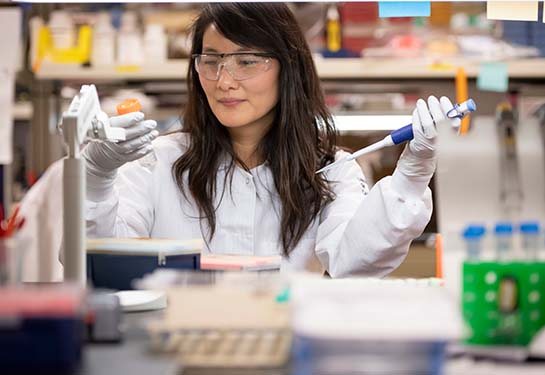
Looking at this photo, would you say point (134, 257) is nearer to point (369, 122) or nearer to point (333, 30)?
point (369, 122)

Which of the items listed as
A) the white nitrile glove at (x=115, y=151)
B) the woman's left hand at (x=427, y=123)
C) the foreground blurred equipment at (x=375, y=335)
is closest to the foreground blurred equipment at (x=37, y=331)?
the foreground blurred equipment at (x=375, y=335)

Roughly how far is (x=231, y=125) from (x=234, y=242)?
33cm

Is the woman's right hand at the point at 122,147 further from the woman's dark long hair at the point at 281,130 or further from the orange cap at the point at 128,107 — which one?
the woman's dark long hair at the point at 281,130

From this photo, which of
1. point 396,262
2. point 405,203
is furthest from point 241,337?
point 396,262

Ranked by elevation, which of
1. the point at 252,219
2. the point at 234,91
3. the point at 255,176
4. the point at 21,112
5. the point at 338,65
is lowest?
the point at 252,219

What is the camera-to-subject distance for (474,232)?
106cm

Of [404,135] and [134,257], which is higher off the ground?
[404,135]

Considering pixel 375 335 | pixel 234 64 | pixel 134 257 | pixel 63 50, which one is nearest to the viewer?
pixel 375 335

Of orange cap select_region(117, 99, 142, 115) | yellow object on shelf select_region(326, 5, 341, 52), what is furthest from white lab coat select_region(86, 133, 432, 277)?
yellow object on shelf select_region(326, 5, 341, 52)

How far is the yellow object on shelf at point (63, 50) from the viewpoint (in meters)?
3.22

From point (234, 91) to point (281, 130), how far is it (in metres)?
0.22

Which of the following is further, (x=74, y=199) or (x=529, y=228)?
(x=74, y=199)

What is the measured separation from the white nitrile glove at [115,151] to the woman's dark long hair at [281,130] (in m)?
0.34

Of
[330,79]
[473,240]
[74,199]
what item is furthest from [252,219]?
[330,79]
